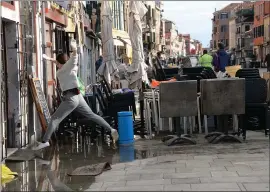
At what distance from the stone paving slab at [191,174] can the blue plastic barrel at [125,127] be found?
1653 mm

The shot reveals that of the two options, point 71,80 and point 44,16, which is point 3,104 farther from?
point 44,16

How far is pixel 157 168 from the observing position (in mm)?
7504

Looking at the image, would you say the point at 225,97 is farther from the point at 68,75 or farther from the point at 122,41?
the point at 122,41

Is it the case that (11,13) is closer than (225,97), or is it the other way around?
(11,13)

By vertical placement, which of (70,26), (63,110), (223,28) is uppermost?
(223,28)

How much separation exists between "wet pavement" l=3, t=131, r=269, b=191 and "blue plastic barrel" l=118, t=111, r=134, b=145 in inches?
8.6

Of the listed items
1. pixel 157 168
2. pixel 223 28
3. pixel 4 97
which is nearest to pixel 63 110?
pixel 4 97

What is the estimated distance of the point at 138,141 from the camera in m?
10.3

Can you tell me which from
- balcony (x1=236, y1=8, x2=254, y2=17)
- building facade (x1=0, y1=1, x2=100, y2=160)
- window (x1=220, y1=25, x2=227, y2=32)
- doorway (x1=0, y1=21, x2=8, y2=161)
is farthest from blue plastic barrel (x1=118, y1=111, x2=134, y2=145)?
window (x1=220, y1=25, x2=227, y2=32)

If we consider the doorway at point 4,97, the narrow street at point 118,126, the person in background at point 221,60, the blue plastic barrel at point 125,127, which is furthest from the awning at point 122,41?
the doorway at point 4,97

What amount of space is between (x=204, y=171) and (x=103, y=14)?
759 centimetres

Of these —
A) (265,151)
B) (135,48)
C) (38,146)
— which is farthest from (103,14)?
(265,151)

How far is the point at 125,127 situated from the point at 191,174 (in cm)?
311

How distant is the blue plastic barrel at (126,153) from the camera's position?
8.45 m
